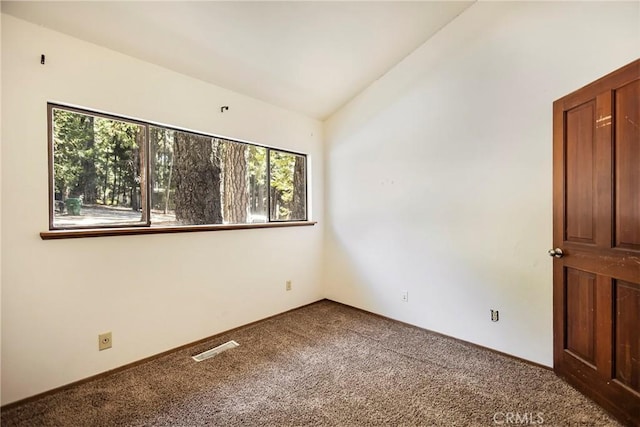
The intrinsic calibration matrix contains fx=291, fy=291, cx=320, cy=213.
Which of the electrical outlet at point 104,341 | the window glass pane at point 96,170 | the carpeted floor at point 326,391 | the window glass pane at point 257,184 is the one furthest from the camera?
the window glass pane at point 257,184

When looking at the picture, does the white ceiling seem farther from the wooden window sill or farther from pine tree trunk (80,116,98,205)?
the wooden window sill

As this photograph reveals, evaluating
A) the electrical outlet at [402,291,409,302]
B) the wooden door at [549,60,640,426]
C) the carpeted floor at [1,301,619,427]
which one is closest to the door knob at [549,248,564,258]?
the wooden door at [549,60,640,426]

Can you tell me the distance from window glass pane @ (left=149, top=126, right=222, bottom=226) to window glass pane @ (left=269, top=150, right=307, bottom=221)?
71 cm

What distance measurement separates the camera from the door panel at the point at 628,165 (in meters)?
1.60

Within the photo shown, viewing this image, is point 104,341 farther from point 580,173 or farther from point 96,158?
point 580,173

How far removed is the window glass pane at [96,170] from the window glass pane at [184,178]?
0.12m

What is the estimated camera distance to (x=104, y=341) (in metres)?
2.13

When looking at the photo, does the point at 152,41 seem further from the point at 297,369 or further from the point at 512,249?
the point at 512,249

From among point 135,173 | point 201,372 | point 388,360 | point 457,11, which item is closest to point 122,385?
point 201,372

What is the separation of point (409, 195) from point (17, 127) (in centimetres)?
310

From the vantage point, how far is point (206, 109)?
274cm

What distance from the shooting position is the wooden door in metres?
1.62

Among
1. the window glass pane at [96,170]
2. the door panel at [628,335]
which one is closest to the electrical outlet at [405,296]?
the door panel at [628,335]

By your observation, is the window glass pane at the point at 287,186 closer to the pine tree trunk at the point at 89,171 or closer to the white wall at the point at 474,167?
the white wall at the point at 474,167
